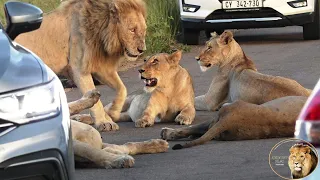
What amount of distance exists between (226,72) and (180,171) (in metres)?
3.15

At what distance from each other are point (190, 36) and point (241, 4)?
3.41 feet

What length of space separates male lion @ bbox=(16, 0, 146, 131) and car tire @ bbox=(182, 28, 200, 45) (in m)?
6.79

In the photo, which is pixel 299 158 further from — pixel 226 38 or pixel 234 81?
pixel 226 38

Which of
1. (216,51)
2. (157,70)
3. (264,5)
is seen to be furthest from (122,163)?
(264,5)

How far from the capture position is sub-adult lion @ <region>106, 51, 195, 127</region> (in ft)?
30.0

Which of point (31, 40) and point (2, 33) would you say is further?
point (31, 40)

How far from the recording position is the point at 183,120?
29.7ft

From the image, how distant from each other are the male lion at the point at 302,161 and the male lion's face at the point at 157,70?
568 cm

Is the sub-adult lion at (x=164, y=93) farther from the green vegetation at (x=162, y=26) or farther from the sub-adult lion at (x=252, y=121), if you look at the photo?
the green vegetation at (x=162, y=26)

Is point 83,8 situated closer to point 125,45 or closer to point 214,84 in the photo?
point 125,45

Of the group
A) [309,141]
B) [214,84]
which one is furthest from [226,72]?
[309,141]

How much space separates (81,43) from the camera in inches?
382

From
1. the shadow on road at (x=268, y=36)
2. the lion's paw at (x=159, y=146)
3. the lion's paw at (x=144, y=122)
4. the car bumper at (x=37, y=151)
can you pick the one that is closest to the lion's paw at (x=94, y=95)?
the lion's paw at (x=159, y=146)

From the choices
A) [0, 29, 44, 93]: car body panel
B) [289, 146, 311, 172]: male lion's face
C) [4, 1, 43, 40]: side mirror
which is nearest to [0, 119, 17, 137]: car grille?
[0, 29, 44, 93]: car body panel
